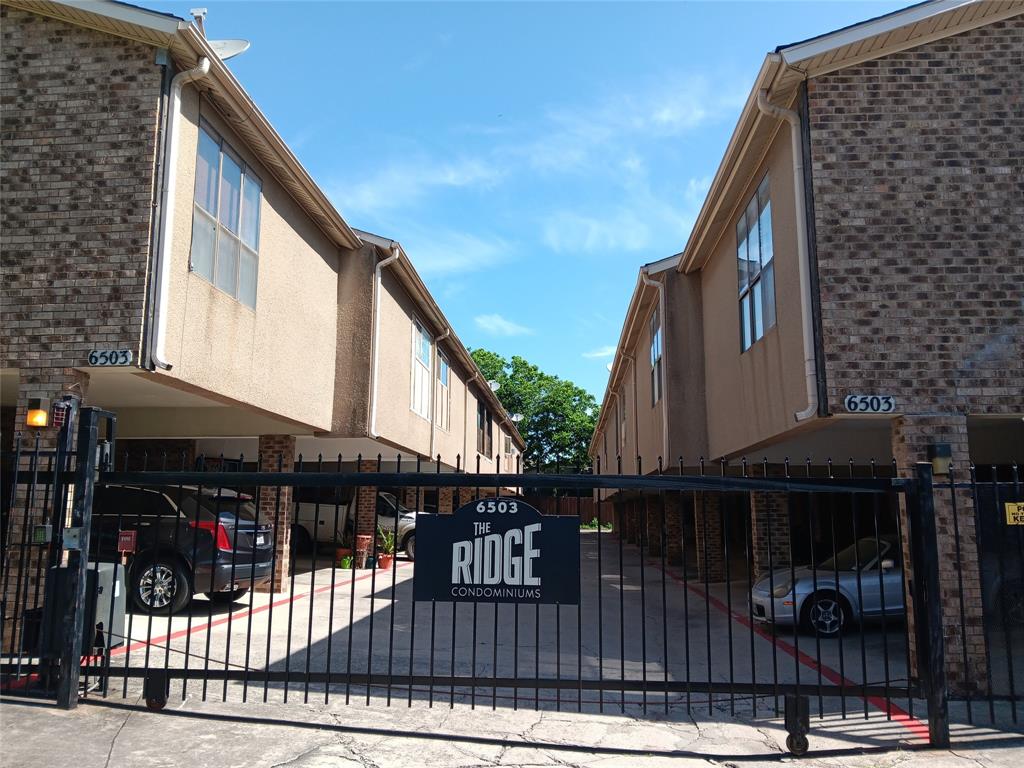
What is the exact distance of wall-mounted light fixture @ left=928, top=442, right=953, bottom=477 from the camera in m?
6.66

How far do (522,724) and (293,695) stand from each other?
6.36 ft

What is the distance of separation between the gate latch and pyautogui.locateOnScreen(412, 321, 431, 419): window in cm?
1082

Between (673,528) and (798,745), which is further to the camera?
(673,528)

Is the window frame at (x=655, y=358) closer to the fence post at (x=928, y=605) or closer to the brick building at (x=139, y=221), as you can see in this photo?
the brick building at (x=139, y=221)

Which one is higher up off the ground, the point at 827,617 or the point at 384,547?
the point at 384,547

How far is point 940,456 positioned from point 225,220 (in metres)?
7.92

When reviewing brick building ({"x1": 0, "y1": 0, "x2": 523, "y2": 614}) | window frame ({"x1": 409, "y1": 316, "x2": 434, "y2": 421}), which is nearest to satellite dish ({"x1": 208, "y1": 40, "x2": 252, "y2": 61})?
brick building ({"x1": 0, "y1": 0, "x2": 523, "y2": 614})

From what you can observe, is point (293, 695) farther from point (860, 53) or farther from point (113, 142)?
point (860, 53)

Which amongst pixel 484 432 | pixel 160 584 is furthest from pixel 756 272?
pixel 484 432

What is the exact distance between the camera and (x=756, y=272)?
10359 millimetres

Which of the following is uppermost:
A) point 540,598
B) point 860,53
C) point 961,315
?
point 860,53

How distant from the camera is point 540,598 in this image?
5.52m

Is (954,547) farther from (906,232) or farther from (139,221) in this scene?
(139,221)

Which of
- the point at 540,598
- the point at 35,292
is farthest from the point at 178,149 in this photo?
the point at 540,598
